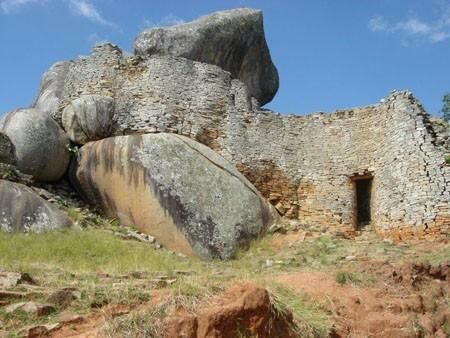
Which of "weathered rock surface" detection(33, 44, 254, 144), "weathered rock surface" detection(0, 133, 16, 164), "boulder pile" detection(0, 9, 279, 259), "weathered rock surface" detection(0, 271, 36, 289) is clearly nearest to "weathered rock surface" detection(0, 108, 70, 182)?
"boulder pile" detection(0, 9, 279, 259)

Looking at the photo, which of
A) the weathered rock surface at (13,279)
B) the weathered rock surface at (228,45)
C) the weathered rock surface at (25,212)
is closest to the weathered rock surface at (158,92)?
the weathered rock surface at (228,45)

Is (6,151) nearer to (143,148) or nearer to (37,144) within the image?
(37,144)

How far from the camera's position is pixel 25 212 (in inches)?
552

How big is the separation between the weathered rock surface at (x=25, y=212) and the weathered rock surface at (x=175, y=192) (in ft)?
5.76

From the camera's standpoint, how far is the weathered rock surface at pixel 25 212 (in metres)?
13.8

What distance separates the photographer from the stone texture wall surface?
1714cm

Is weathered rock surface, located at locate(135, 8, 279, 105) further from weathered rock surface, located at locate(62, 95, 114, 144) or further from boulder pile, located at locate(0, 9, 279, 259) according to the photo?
weathered rock surface, located at locate(62, 95, 114, 144)

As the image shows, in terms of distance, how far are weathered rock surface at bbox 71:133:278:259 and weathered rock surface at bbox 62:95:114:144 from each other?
21.1 inches

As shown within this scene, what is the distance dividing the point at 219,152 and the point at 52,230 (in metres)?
5.51

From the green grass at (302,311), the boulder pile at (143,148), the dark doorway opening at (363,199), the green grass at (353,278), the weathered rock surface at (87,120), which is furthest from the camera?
the dark doorway opening at (363,199)

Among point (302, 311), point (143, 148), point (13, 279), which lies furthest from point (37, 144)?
point (302, 311)

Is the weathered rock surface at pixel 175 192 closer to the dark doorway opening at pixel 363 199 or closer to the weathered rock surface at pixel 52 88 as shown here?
the weathered rock surface at pixel 52 88

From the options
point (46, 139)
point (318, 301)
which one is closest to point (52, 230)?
point (46, 139)

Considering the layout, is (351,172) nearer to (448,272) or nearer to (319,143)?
(319,143)
